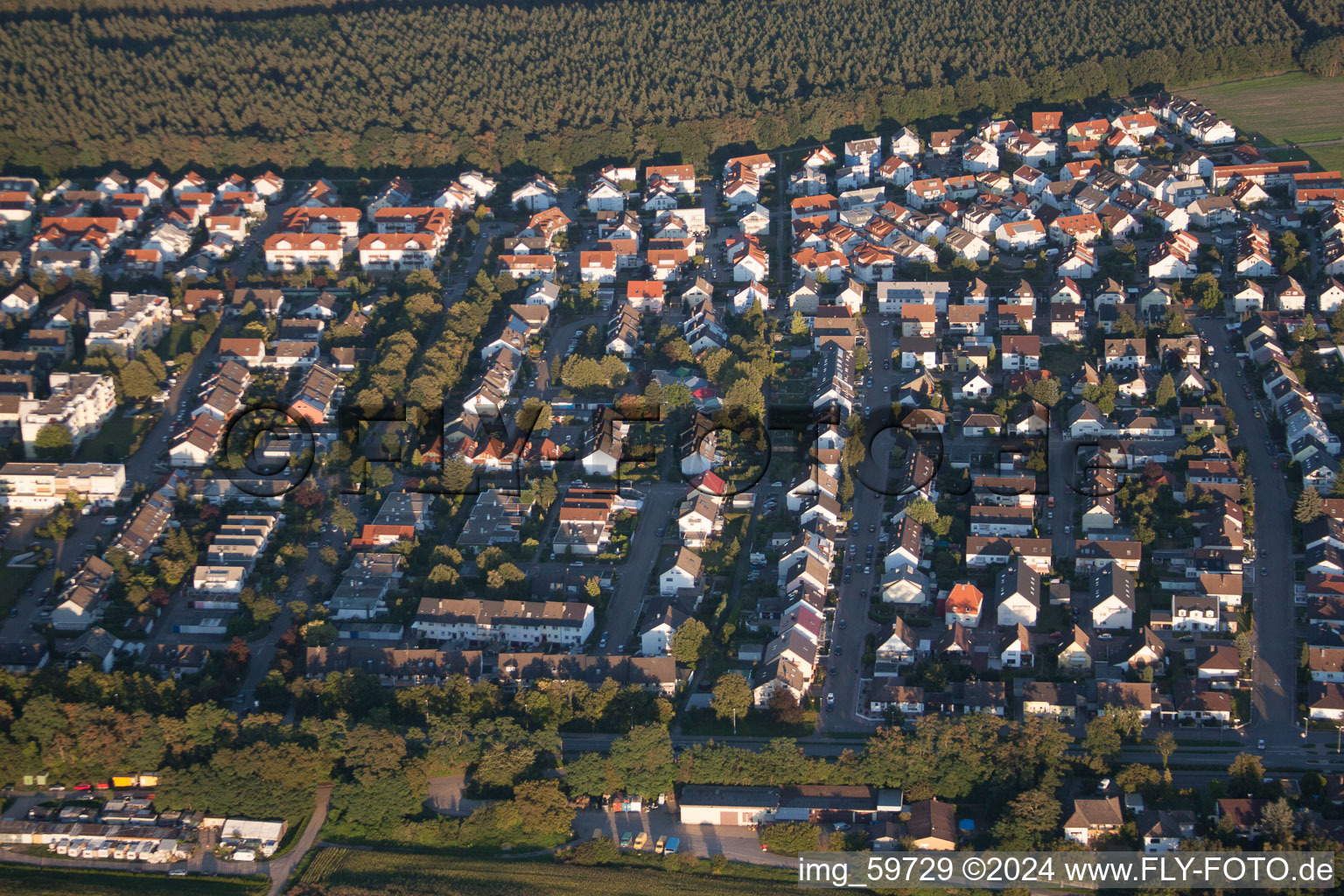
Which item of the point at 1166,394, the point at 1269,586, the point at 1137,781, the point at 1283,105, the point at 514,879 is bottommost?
the point at 514,879

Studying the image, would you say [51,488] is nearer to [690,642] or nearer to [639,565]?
[639,565]

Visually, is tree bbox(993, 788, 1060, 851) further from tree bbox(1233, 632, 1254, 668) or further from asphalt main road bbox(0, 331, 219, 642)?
asphalt main road bbox(0, 331, 219, 642)

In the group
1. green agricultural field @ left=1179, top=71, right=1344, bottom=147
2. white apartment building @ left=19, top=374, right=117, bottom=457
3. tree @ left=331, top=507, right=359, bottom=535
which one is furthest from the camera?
green agricultural field @ left=1179, top=71, right=1344, bottom=147

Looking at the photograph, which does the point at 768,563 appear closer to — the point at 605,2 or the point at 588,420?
the point at 588,420

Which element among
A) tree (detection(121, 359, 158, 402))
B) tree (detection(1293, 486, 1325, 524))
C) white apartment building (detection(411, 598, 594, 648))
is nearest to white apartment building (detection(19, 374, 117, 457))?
tree (detection(121, 359, 158, 402))

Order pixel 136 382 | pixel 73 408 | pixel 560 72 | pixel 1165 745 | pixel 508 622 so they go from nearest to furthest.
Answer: pixel 1165 745, pixel 508 622, pixel 73 408, pixel 136 382, pixel 560 72

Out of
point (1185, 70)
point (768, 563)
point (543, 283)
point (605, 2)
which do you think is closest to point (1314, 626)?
point (768, 563)

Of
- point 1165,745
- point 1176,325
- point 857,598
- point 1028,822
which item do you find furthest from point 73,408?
point 1176,325
